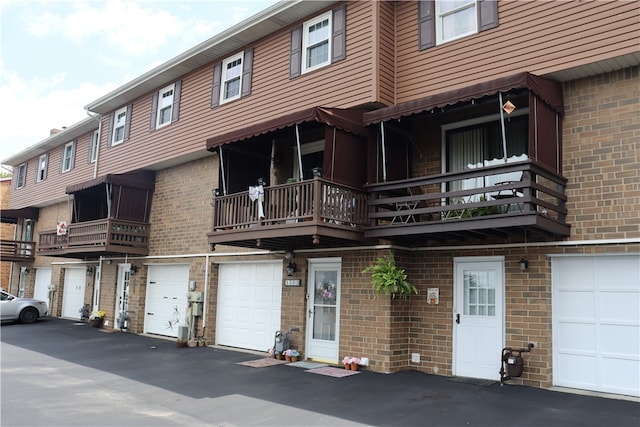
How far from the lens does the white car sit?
61.9 feet

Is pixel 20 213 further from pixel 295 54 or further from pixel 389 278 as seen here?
pixel 389 278

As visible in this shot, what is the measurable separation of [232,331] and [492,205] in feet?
27.4

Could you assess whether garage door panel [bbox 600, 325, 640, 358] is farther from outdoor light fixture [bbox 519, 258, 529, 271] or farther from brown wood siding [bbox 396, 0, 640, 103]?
brown wood siding [bbox 396, 0, 640, 103]

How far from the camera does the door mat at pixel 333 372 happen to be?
979cm

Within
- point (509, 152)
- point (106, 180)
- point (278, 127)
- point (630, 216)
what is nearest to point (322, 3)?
point (278, 127)

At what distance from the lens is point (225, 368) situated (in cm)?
1066

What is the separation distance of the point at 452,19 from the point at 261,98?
5212 millimetres

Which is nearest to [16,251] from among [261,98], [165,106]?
[165,106]

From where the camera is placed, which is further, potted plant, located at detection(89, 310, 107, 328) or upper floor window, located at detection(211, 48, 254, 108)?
potted plant, located at detection(89, 310, 107, 328)

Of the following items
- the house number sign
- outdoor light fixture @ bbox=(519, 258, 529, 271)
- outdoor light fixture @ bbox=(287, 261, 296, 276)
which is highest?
outdoor light fixture @ bbox=(519, 258, 529, 271)

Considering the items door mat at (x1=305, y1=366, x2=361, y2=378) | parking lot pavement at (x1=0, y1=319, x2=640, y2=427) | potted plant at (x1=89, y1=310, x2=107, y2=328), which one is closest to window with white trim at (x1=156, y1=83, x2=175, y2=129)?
potted plant at (x1=89, y1=310, x2=107, y2=328)

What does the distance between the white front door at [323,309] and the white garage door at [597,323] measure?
4.44 metres

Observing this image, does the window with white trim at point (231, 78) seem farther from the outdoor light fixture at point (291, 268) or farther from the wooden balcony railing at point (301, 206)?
the outdoor light fixture at point (291, 268)

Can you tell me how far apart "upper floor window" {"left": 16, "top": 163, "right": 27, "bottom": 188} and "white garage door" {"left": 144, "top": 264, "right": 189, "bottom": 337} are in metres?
14.0
